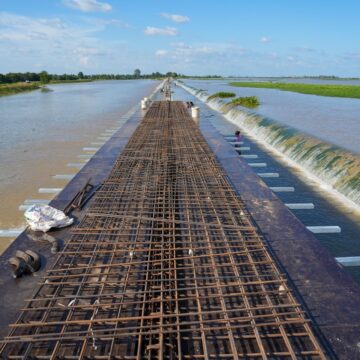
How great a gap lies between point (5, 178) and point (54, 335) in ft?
36.8

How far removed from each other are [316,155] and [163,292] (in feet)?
40.0

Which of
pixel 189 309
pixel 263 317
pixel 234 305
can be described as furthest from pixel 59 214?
pixel 263 317

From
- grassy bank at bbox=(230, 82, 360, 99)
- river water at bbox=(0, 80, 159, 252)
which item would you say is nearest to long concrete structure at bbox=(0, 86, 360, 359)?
river water at bbox=(0, 80, 159, 252)

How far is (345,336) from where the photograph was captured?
12.9 feet

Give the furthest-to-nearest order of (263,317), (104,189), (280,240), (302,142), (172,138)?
(302,142)
(172,138)
(104,189)
(280,240)
(263,317)

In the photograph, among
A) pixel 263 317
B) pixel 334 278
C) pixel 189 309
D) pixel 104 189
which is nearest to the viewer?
pixel 263 317

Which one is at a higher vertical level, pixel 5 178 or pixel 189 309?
pixel 189 309

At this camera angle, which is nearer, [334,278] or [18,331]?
[18,331]

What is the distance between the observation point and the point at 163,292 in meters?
4.68

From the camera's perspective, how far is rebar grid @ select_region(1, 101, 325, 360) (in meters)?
3.75

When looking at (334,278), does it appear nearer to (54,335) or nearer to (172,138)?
(54,335)

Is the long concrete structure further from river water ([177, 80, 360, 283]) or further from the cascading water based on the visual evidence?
the cascading water

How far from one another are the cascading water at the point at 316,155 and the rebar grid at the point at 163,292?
6.35 metres

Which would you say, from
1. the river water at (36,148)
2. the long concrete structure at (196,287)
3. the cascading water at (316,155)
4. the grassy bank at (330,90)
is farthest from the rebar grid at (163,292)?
the grassy bank at (330,90)
